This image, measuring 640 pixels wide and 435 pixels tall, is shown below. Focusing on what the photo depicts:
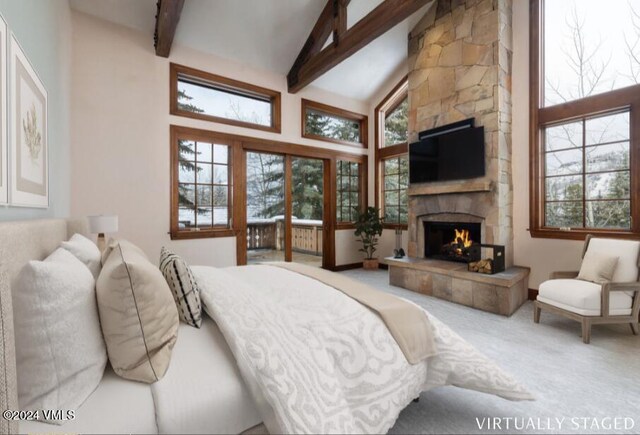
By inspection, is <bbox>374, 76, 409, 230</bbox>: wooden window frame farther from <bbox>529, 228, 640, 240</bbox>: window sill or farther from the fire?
<bbox>529, 228, 640, 240</bbox>: window sill

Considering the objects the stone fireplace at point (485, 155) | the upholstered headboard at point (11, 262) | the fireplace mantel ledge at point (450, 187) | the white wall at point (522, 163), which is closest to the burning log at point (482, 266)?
the stone fireplace at point (485, 155)

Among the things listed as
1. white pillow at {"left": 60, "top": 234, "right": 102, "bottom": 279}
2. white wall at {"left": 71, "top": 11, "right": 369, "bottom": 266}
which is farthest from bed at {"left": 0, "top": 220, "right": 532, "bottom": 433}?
white wall at {"left": 71, "top": 11, "right": 369, "bottom": 266}

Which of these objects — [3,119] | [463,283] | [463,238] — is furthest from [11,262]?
[463,238]

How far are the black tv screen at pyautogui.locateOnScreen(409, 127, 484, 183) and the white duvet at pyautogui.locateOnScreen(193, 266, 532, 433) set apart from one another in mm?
3046

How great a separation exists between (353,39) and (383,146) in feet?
7.99

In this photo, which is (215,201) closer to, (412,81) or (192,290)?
(192,290)

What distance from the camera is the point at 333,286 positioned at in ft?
6.22

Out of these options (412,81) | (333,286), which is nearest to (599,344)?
(333,286)

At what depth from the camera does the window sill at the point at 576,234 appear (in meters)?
3.08

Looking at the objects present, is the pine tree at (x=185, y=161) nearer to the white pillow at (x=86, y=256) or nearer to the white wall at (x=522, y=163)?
the white pillow at (x=86, y=256)

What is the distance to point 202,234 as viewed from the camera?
13.7 feet

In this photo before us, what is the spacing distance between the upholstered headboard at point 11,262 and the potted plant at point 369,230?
14.3ft

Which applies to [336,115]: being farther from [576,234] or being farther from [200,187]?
[576,234]

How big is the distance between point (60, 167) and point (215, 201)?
1.84 meters
